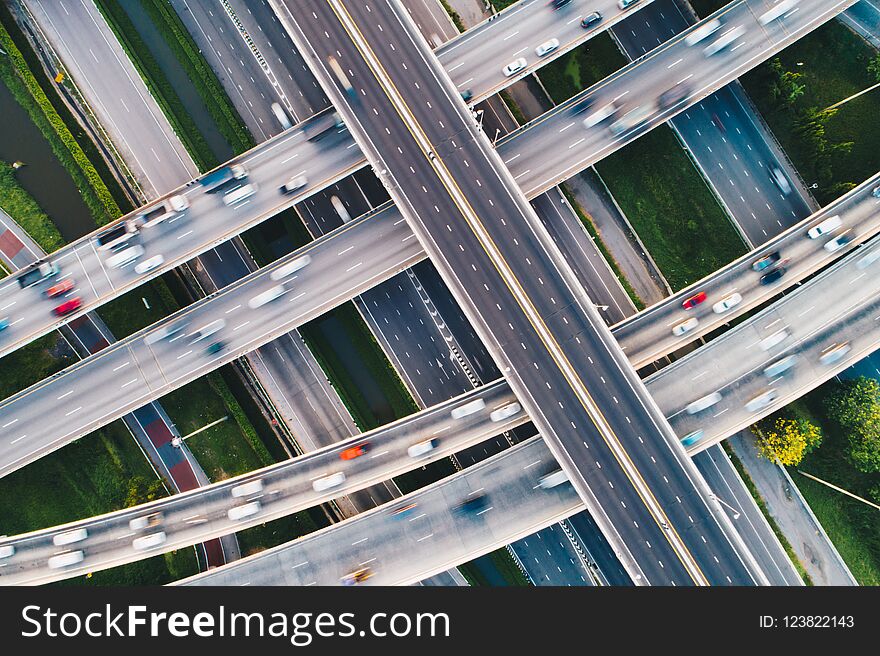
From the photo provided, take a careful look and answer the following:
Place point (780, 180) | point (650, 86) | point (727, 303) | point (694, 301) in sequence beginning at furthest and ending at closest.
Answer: point (780, 180)
point (650, 86)
point (694, 301)
point (727, 303)

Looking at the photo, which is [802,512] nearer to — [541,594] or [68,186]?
[541,594]

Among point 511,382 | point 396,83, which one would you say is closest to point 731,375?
point 511,382

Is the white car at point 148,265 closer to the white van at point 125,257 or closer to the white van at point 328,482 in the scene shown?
the white van at point 125,257

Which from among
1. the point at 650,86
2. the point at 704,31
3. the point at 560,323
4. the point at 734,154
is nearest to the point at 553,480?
the point at 560,323

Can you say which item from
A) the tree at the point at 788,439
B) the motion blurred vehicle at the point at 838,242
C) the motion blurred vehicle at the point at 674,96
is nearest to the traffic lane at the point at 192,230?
the motion blurred vehicle at the point at 674,96

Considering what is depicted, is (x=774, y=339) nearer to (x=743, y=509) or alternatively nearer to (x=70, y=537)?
(x=743, y=509)

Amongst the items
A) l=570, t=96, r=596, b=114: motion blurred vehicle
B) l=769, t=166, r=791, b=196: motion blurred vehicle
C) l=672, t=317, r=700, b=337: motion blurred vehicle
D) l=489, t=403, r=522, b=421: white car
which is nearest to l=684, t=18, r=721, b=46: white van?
l=570, t=96, r=596, b=114: motion blurred vehicle
